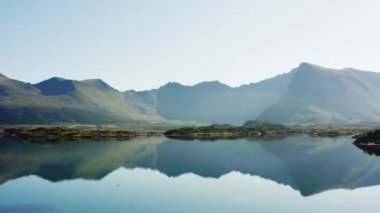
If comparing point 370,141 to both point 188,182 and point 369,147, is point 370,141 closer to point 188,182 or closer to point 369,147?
point 369,147

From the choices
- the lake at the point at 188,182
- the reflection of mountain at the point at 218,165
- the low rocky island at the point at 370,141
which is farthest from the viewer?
the low rocky island at the point at 370,141

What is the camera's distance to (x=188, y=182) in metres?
79.9

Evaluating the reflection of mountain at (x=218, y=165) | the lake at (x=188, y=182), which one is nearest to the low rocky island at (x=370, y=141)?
the reflection of mountain at (x=218, y=165)

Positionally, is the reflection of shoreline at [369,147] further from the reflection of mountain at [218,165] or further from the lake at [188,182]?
the lake at [188,182]

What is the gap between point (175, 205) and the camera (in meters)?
56.7

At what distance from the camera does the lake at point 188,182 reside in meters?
57.5

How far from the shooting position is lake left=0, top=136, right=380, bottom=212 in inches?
2263

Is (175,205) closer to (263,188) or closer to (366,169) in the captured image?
(263,188)

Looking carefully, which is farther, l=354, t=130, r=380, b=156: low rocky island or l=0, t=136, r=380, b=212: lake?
l=354, t=130, r=380, b=156: low rocky island

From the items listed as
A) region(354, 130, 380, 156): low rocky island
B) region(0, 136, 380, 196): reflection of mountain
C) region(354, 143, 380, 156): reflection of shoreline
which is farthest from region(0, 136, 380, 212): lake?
region(354, 130, 380, 156): low rocky island

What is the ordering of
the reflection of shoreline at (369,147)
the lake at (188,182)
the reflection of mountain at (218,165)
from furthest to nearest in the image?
the reflection of shoreline at (369,147) → the reflection of mountain at (218,165) → the lake at (188,182)

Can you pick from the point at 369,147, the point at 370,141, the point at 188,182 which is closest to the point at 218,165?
the point at 188,182

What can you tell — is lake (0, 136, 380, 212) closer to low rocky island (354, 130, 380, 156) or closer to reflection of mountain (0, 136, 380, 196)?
reflection of mountain (0, 136, 380, 196)

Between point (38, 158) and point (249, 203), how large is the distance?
7921 cm
